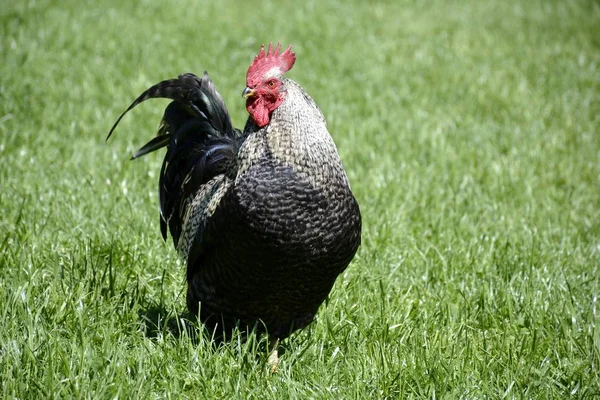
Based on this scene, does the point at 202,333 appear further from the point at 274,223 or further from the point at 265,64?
the point at 265,64

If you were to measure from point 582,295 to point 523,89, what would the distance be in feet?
15.4

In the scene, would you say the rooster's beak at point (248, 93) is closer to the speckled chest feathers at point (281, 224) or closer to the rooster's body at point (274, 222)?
the rooster's body at point (274, 222)

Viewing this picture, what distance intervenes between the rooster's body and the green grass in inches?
9.8

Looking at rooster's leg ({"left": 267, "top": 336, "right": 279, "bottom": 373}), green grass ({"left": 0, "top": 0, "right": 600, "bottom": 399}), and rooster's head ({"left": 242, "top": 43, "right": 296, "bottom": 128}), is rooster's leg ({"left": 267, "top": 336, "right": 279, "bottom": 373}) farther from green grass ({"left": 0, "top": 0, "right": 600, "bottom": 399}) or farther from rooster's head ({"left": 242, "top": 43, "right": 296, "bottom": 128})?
rooster's head ({"left": 242, "top": 43, "right": 296, "bottom": 128})

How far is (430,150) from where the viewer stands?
22.1ft

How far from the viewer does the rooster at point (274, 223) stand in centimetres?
303

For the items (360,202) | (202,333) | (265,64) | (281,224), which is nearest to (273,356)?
(202,333)

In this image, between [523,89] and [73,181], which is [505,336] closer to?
[73,181]

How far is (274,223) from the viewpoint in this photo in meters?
3.00

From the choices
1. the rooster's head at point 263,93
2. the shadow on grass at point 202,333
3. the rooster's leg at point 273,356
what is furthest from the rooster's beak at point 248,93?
the rooster's leg at point 273,356

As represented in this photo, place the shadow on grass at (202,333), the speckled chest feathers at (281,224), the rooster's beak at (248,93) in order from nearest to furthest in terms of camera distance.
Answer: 1. the speckled chest feathers at (281,224)
2. the rooster's beak at (248,93)
3. the shadow on grass at (202,333)

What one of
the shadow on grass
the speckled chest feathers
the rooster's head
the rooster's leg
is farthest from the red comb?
the rooster's leg

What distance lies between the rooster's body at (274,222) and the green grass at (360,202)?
25 centimetres

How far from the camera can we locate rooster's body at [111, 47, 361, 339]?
303cm
